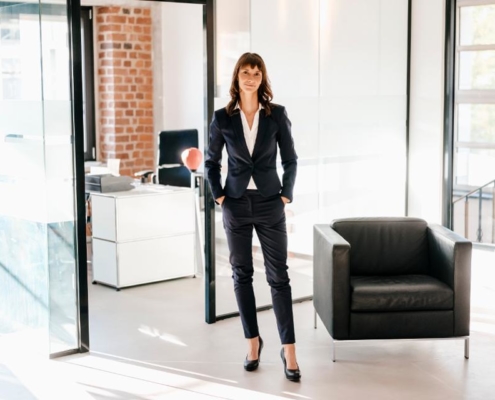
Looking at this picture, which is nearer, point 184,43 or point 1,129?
point 1,129

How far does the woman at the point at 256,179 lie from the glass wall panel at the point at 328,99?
0.95 meters

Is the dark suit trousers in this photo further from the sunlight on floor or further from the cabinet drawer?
the cabinet drawer

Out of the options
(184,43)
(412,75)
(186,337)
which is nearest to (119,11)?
(184,43)

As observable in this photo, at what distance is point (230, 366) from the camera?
442 centimetres

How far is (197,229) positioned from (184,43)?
2375mm

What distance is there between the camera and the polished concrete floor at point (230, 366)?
13.3ft

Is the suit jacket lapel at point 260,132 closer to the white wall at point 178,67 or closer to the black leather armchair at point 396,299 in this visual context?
the black leather armchair at point 396,299

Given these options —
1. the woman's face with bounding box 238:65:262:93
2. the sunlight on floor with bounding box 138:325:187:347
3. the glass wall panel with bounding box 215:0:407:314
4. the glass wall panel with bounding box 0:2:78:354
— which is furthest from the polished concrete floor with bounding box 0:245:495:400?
the woman's face with bounding box 238:65:262:93

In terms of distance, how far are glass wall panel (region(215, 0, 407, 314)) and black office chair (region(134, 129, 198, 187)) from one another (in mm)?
2226

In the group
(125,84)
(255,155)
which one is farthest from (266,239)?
(125,84)

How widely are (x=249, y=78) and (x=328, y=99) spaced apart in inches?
69.4

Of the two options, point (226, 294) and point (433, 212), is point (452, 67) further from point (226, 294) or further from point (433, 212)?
point (226, 294)

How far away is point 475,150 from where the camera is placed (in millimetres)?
6238

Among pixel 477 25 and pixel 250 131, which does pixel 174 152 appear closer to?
pixel 477 25
